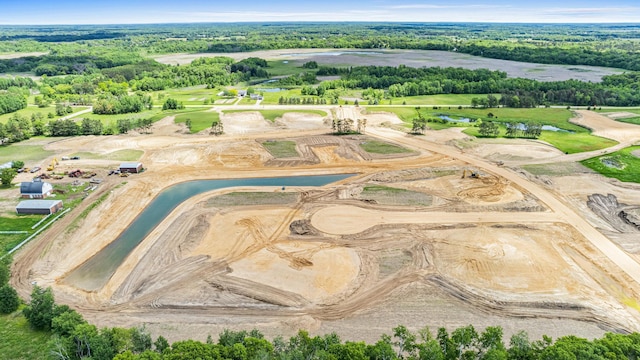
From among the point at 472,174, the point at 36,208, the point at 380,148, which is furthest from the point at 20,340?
the point at 380,148

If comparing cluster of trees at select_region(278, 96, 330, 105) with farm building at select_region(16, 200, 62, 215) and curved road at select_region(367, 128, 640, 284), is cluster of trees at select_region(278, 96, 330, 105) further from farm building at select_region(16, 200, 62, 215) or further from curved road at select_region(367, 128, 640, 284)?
farm building at select_region(16, 200, 62, 215)

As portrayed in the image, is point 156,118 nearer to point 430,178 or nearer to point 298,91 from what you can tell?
point 298,91

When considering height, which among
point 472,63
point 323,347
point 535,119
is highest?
point 472,63

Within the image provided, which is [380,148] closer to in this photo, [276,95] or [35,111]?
[276,95]

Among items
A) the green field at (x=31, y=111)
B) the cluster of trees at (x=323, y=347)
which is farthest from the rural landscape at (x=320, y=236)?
the green field at (x=31, y=111)

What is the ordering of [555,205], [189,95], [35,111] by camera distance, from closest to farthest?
[555,205], [35,111], [189,95]
